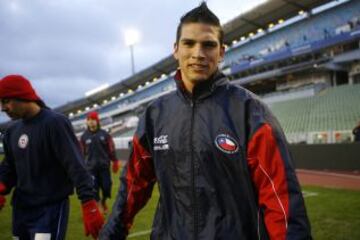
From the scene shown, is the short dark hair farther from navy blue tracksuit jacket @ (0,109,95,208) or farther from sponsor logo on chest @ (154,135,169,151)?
navy blue tracksuit jacket @ (0,109,95,208)

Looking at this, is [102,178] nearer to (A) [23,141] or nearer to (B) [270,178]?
(A) [23,141]

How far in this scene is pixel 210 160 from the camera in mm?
2109

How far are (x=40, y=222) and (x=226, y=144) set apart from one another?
7.39 feet

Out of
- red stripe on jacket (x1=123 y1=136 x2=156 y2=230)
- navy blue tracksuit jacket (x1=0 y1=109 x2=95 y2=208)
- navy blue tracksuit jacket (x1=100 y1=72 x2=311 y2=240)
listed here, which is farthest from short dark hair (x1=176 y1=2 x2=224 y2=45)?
navy blue tracksuit jacket (x1=0 y1=109 x2=95 y2=208)

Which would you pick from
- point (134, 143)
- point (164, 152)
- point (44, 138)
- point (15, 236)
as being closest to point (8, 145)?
point (44, 138)

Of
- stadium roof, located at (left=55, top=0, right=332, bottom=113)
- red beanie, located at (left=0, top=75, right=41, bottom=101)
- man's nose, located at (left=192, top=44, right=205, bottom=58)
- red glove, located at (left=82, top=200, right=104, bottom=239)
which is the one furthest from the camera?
stadium roof, located at (left=55, top=0, right=332, bottom=113)

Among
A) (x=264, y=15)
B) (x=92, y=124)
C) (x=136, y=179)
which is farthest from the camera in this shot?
(x=264, y=15)

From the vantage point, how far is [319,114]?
2755cm

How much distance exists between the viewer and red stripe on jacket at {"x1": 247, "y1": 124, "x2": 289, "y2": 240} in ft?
6.06

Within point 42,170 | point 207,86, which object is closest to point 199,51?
point 207,86

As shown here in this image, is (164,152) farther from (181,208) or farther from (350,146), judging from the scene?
(350,146)

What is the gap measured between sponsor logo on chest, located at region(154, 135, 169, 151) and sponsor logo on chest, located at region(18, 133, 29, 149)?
1858 millimetres

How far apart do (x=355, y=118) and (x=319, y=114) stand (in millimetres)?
4115

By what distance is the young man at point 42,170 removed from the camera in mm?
3613
